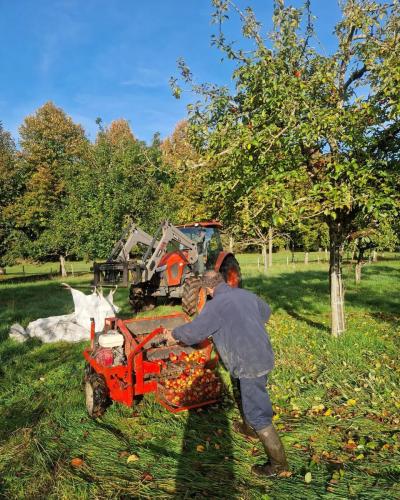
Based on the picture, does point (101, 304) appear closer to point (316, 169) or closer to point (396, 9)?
point (316, 169)

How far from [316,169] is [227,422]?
4664 mm

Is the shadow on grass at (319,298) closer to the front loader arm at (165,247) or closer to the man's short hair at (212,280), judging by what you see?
the front loader arm at (165,247)

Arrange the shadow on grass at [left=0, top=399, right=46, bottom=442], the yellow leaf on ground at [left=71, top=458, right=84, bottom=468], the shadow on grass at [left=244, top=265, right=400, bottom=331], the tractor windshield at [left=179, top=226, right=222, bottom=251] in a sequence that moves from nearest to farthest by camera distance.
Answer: the yellow leaf on ground at [left=71, top=458, right=84, bottom=468], the shadow on grass at [left=0, top=399, right=46, bottom=442], the shadow on grass at [left=244, top=265, right=400, bottom=331], the tractor windshield at [left=179, top=226, right=222, bottom=251]

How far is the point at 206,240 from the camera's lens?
11641 millimetres

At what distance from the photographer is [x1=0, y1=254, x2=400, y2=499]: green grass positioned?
3.39m

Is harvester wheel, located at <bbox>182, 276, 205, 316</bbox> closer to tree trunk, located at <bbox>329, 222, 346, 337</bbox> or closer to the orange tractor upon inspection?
the orange tractor

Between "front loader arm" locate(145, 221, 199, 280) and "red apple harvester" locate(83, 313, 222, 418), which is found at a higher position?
"front loader arm" locate(145, 221, 199, 280)

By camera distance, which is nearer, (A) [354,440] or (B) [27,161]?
(A) [354,440]

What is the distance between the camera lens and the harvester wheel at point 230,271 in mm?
11128

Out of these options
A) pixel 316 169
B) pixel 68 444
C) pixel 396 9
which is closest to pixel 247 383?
pixel 68 444

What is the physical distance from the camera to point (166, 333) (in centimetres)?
413

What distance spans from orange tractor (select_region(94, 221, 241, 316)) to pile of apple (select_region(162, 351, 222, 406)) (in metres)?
4.65

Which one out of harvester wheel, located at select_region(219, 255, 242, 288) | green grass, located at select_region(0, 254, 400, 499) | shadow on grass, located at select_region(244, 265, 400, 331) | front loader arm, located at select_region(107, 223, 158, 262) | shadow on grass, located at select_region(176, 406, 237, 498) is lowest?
shadow on grass, located at select_region(176, 406, 237, 498)

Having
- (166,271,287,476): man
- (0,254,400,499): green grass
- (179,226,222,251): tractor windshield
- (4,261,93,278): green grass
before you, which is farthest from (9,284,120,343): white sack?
(4,261,93,278): green grass
